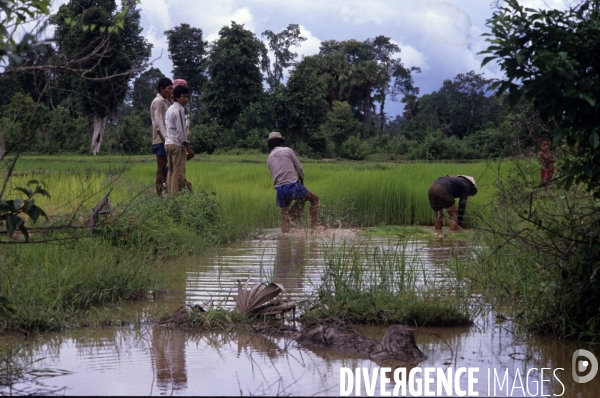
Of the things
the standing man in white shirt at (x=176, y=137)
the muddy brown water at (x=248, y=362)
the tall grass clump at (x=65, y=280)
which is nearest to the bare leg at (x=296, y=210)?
the standing man in white shirt at (x=176, y=137)

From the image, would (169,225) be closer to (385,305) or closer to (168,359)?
(385,305)

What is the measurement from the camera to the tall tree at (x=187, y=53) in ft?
135

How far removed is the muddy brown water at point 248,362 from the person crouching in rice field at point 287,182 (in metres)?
4.05

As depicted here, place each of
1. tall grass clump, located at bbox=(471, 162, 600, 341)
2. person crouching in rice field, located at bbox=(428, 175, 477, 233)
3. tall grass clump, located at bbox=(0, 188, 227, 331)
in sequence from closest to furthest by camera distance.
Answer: tall grass clump, located at bbox=(471, 162, 600, 341)
tall grass clump, located at bbox=(0, 188, 227, 331)
person crouching in rice field, located at bbox=(428, 175, 477, 233)

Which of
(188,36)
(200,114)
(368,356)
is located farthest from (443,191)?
(188,36)

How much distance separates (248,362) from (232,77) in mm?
31792

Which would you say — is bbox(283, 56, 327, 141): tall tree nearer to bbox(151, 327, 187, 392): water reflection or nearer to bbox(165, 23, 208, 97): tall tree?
bbox(165, 23, 208, 97): tall tree

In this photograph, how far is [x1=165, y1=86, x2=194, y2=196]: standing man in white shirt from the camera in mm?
7688

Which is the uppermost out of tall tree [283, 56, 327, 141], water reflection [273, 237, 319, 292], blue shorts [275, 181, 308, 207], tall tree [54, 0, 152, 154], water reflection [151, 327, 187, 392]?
tall tree [283, 56, 327, 141]

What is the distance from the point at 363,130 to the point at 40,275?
131 feet

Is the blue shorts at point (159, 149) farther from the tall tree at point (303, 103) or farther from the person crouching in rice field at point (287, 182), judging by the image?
the tall tree at point (303, 103)

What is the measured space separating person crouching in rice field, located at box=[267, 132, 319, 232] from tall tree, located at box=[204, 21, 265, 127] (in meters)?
26.0

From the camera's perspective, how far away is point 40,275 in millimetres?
4406

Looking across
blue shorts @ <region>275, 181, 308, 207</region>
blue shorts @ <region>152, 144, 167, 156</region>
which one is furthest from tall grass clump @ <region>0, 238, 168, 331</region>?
blue shorts @ <region>275, 181, 308, 207</region>
